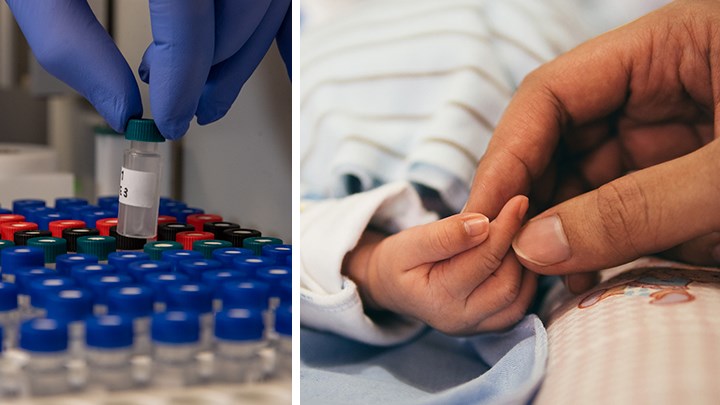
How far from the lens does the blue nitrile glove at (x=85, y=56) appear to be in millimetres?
932

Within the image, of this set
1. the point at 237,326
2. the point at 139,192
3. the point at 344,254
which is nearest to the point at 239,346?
the point at 237,326

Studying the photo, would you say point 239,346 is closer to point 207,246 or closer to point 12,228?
point 207,246

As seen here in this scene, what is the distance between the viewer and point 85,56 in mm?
931

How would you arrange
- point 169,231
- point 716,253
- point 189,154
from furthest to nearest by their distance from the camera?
1. point 189,154
2. point 169,231
3. point 716,253

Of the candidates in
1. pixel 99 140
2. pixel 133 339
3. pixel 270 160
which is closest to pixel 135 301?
pixel 133 339

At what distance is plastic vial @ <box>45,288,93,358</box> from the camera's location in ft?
2.13

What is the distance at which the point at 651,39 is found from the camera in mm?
590

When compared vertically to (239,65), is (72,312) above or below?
below

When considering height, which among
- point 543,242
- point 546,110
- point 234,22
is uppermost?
point 234,22

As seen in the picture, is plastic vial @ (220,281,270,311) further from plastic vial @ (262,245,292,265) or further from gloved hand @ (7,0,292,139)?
gloved hand @ (7,0,292,139)

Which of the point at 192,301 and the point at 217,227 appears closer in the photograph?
the point at 192,301

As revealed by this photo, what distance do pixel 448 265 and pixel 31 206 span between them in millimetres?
754

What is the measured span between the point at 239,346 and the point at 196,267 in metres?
0.15

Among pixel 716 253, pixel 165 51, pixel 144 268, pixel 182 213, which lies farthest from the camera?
pixel 182 213
